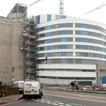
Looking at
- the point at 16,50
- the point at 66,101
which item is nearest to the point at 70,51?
the point at 16,50

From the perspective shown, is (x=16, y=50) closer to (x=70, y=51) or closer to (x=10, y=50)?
(x=10, y=50)

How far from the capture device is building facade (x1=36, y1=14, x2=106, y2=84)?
60312mm

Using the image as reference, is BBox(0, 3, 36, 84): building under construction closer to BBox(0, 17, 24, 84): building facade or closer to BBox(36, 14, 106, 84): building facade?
BBox(0, 17, 24, 84): building facade

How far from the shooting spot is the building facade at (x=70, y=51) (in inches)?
2375

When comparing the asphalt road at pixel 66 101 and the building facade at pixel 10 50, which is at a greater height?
the building facade at pixel 10 50

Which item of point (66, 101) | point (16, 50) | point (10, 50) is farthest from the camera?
point (10, 50)

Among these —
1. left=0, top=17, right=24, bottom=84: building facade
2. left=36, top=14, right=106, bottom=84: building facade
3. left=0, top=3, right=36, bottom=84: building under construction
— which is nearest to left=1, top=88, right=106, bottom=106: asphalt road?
left=36, top=14, right=106, bottom=84: building facade

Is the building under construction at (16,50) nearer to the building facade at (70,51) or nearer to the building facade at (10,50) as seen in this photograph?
the building facade at (10,50)

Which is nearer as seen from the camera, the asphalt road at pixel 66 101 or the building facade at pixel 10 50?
the asphalt road at pixel 66 101

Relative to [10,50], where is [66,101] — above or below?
below

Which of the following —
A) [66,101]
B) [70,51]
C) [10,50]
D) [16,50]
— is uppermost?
[10,50]

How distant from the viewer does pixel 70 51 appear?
2426 inches

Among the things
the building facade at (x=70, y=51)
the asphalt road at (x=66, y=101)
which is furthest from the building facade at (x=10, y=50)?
the asphalt road at (x=66, y=101)

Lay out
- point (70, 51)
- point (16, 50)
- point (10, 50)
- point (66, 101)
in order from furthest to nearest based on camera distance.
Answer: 1. point (10, 50)
2. point (16, 50)
3. point (70, 51)
4. point (66, 101)
